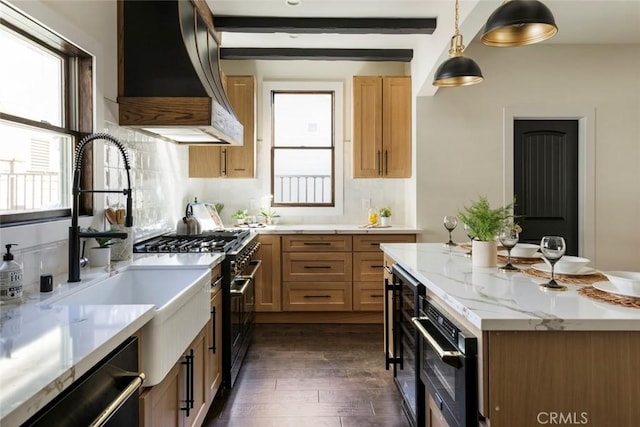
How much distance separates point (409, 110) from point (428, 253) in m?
2.30

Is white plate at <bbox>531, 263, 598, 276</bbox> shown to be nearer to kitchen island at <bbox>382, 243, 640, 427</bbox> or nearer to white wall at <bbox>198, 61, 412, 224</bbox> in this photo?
kitchen island at <bbox>382, 243, 640, 427</bbox>

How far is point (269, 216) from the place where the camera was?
15.1 ft

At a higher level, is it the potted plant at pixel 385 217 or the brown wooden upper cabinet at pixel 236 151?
the brown wooden upper cabinet at pixel 236 151

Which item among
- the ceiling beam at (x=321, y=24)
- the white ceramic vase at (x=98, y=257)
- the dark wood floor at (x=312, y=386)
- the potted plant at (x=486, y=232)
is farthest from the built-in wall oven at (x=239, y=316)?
the ceiling beam at (x=321, y=24)

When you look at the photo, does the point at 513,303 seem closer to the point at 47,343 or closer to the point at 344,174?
the point at 47,343

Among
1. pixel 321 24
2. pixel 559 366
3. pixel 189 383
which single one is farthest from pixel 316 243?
pixel 559 366

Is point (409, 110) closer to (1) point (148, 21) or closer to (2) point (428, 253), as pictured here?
(2) point (428, 253)

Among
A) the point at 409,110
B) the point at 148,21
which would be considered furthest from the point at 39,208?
the point at 409,110

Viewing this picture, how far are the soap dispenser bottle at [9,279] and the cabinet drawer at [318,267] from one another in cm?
278

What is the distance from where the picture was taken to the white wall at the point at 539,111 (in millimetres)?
4066

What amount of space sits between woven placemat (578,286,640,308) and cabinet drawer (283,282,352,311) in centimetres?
273

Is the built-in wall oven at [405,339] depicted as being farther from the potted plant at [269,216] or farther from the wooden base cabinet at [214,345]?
the potted plant at [269,216]

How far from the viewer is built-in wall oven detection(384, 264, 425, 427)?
77.0 inches

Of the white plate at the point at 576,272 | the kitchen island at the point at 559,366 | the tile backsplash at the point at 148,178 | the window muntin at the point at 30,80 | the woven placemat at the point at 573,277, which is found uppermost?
the window muntin at the point at 30,80
